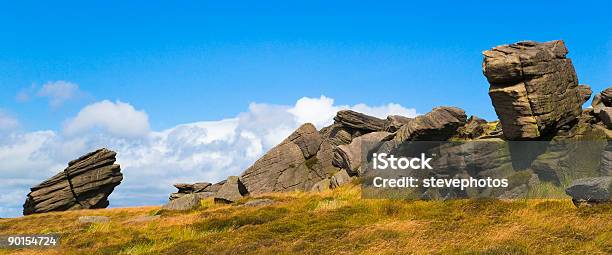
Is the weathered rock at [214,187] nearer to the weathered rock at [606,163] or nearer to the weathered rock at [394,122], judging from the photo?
the weathered rock at [394,122]

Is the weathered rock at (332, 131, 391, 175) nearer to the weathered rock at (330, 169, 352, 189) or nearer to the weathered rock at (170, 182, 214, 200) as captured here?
the weathered rock at (330, 169, 352, 189)

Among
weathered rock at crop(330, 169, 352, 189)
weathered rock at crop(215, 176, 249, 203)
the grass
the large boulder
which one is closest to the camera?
the grass

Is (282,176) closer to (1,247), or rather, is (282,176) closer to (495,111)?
(495,111)

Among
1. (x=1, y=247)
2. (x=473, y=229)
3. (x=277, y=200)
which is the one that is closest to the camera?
(x=473, y=229)

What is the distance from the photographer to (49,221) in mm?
55656

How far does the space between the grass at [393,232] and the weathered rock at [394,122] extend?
21971mm

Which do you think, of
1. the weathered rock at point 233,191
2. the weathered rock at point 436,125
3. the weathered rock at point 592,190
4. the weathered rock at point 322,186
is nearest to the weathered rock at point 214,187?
the weathered rock at point 233,191

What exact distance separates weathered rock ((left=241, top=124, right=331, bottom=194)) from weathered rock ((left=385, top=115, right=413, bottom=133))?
732cm

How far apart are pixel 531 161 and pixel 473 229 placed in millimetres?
16065

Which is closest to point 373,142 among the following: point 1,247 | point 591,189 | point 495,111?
point 495,111

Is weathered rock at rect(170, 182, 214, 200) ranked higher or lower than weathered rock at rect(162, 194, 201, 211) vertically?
higher

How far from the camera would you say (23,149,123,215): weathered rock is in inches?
2655

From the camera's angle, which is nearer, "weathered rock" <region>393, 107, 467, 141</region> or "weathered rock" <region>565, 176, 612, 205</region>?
"weathered rock" <region>565, 176, 612, 205</region>

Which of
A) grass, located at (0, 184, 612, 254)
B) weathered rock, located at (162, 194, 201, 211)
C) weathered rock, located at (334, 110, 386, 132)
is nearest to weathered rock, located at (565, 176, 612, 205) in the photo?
grass, located at (0, 184, 612, 254)
